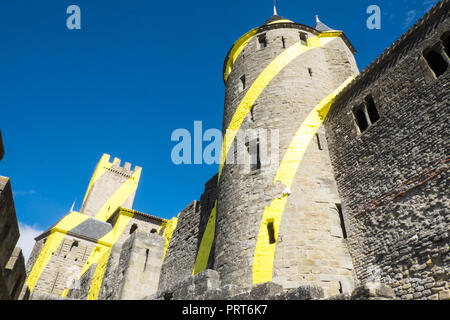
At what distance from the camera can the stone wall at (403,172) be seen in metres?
6.28

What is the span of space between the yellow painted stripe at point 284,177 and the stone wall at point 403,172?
108 cm

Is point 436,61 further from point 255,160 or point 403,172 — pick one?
point 255,160

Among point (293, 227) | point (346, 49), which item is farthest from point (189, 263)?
point (346, 49)

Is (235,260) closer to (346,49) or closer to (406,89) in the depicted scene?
(406,89)

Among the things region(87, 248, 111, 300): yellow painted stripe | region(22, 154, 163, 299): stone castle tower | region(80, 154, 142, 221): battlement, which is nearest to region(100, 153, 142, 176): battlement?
region(80, 154, 142, 221): battlement

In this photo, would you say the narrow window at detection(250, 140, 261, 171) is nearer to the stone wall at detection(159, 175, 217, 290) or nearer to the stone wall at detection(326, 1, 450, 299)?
the stone wall at detection(326, 1, 450, 299)

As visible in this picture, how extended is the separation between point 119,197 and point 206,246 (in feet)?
104

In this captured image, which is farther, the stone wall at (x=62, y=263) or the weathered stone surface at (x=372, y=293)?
the stone wall at (x=62, y=263)

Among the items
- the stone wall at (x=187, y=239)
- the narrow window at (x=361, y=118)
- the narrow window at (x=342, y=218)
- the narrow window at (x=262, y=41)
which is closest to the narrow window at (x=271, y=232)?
the narrow window at (x=342, y=218)

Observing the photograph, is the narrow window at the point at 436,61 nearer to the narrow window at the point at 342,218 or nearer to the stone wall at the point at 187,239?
the narrow window at the point at 342,218

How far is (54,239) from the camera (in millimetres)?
25859

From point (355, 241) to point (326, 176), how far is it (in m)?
2.05

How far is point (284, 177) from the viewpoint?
903 centimetres

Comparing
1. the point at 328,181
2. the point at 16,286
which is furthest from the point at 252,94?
the point at 16,286
